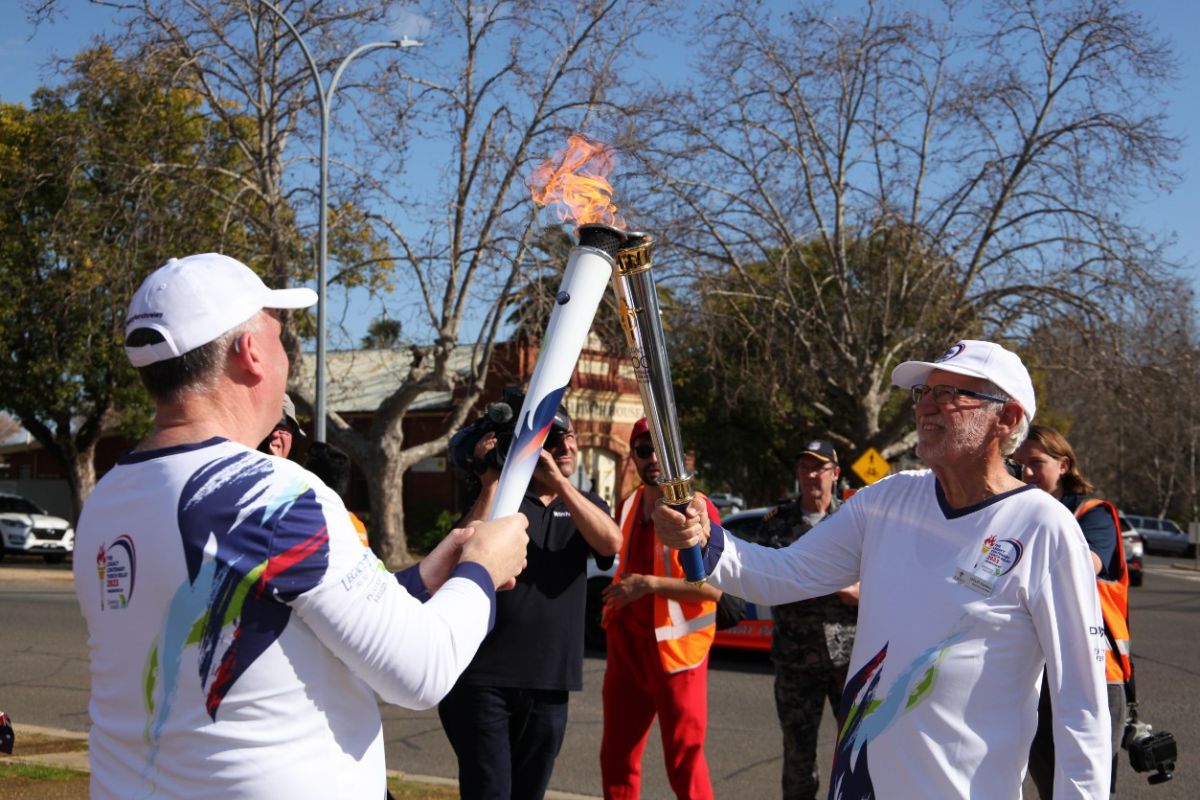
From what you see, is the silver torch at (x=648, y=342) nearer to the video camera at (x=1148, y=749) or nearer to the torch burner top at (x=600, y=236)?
the torch burner top at (x=600, y=236)

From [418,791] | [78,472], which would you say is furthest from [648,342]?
[78,472]

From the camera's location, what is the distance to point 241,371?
2086 mm

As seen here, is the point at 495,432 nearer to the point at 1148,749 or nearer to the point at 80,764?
the point at 1148,749

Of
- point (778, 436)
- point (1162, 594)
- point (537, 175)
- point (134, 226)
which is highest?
point (134, 226)

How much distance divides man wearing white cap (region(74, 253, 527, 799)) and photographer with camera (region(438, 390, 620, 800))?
80.4 inches

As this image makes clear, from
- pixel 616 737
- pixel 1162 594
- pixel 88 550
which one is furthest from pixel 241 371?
pixel 1162 594

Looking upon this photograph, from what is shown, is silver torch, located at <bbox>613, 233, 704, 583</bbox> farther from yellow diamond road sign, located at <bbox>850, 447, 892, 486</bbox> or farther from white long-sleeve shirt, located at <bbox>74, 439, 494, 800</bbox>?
yellow diamond road sign, located at <bbox>850, 447, 892, 486</bbox>

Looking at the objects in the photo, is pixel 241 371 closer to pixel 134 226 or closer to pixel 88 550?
pixel 88 550

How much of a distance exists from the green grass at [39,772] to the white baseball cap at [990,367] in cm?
488

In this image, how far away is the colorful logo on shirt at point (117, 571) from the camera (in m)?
1.98

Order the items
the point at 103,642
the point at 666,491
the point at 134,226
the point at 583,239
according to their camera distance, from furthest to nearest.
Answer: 1. the point at 134,226
2. the point at 666,491
3. the point at 583,239
4. the point at 103,642

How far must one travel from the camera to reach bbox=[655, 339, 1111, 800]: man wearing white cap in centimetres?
287

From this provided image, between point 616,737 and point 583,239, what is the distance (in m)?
3.28

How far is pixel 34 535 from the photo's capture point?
81.3 feet
